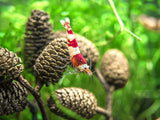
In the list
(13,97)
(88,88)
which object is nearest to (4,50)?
(13,97)

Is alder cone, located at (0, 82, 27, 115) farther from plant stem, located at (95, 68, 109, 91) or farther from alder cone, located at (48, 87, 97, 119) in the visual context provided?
plant stem, located at (95, 68, 109, 91)

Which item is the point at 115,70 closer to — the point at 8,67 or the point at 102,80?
the point at 102,80

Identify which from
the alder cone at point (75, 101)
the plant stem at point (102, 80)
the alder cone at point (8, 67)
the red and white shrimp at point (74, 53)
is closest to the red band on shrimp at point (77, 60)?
the red and white shrimp at point (74, 53)

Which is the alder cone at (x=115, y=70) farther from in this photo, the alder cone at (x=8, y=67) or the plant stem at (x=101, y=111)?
the alder cone at (x=8, y=67)

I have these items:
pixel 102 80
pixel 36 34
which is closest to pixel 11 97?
pixel 36 34

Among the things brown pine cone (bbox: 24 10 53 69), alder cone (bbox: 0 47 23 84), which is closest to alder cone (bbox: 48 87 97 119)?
alder cone (bbox: 0 47 23 84)
